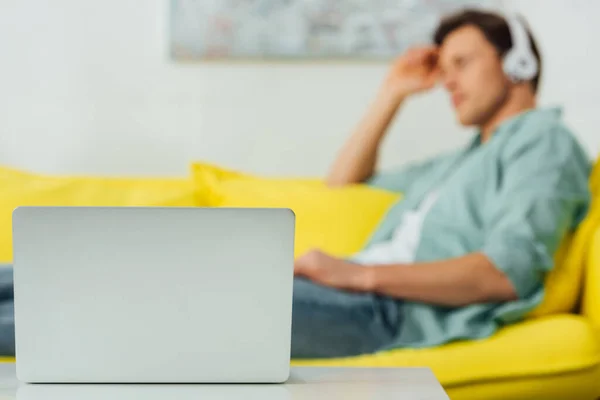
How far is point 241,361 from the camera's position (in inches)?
31.2

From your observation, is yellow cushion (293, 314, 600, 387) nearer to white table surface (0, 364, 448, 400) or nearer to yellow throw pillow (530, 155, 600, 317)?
yellow throw pillow (530, 155, 600, 317)

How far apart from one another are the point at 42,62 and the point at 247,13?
64 cm

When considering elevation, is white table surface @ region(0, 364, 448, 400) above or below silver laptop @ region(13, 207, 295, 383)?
below

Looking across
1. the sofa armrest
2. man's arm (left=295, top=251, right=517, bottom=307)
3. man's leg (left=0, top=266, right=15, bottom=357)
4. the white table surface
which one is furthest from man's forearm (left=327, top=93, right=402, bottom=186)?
the white table surface

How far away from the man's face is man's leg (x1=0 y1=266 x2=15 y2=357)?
1.24 meters

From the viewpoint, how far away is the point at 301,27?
2.15 m

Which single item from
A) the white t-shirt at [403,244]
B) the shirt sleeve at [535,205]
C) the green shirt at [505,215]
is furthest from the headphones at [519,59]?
the white t-shirt at [403,244]

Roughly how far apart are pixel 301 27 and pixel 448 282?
1.00 metres

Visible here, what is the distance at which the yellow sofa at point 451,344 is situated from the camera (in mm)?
1388

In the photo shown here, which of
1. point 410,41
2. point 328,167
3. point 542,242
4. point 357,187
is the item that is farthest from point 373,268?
point 410,41

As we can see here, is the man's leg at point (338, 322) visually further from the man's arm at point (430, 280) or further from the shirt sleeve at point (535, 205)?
the shirt sleeve at point (535, 205)

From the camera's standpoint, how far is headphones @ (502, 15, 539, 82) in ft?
6.09

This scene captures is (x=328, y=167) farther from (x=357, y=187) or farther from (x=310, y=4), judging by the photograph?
(x=310, y=4)

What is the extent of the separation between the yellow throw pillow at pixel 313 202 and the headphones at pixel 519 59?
46cm
